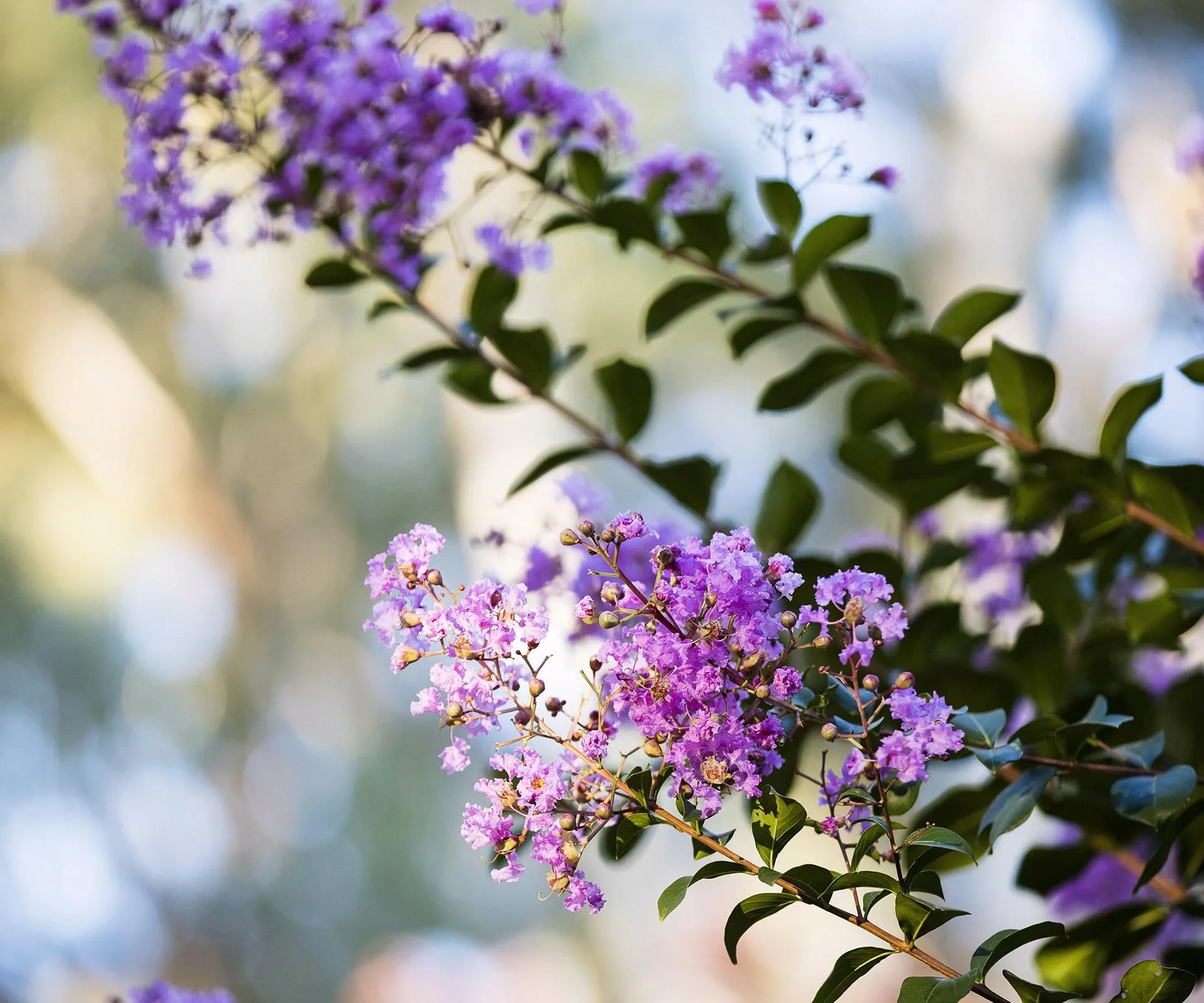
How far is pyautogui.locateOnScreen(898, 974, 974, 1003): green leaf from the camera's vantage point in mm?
333

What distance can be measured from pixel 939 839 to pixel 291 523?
15.7ft

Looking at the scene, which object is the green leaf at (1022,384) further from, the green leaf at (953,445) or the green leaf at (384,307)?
the green leaf at (384,307)

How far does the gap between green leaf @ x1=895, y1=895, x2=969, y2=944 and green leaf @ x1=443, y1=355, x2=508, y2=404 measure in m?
0.44

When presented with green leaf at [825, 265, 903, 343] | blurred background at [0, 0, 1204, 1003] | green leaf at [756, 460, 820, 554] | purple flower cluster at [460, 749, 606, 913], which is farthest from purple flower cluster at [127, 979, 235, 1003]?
blurred background at [0, 0, 1204, 1003]

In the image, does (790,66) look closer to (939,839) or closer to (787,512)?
(787,512)

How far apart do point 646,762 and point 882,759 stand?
0.08 metres

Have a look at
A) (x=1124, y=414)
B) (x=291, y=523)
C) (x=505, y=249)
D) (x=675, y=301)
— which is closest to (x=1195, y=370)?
(x=1124, y=414)

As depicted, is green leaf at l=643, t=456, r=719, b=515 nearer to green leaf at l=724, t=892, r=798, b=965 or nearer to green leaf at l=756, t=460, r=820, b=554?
green leaf at l=756, t=460, r=820, b=554

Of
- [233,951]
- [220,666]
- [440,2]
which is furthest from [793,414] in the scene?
[440,2]

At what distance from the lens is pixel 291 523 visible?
491 cm

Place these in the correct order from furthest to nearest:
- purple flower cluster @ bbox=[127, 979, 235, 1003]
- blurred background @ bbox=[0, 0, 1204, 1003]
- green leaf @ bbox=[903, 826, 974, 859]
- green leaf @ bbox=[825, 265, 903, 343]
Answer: blurred background @ bbox=[0, 0, 1204, 1003] → green leaf @ bbox=[825, 265, 903, 343] → purple flower cluster @ bbox=[127, 979, 235, 1003] → green leaf @ bbox=[903, 826, 974, 859]

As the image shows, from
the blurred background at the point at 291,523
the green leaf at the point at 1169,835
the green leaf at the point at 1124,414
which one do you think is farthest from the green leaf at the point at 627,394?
the blurred background at the point at 291,523

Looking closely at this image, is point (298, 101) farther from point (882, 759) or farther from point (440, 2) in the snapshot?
point (882, 759)

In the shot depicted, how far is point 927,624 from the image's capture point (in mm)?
652
